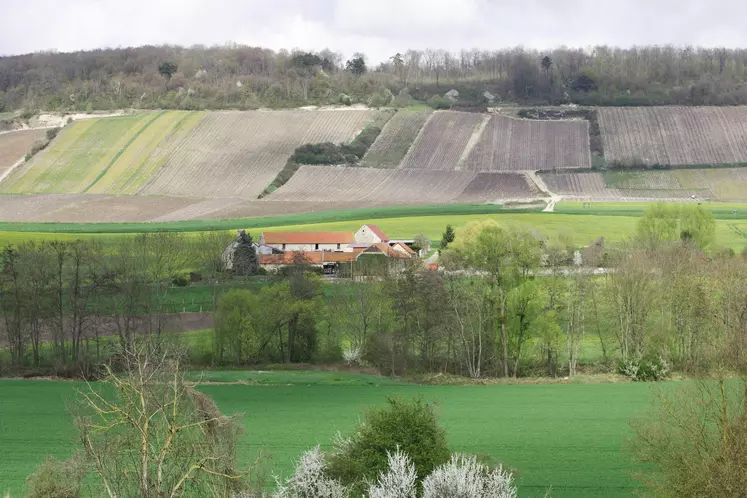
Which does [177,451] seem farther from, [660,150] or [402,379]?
[660,150]

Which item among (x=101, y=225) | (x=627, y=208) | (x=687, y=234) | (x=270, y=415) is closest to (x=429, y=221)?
(x=627, y=208)

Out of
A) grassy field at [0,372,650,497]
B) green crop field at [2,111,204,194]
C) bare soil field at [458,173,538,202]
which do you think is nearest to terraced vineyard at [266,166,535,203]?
bare soil field at [458,173,538,202]

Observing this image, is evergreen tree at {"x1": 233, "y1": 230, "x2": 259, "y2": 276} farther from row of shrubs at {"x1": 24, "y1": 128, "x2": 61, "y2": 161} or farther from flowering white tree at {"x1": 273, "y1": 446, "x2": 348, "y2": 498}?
row of shrubs at {"x1": 24, "y1": 128, "x2": 61, "y2": 161}

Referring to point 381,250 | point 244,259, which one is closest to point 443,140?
point 381,250

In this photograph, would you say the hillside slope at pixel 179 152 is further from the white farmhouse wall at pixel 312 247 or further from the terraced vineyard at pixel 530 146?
the white farmhouse wall at pixel 312 247

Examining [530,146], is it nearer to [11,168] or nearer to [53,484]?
[11,168]

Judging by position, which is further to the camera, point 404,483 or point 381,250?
point 381,250

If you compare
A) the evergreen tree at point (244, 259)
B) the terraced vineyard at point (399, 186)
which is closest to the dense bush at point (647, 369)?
the evergreen tree at point (244, 259)
